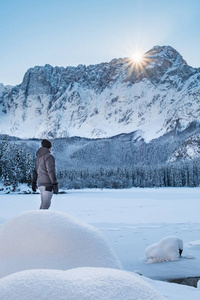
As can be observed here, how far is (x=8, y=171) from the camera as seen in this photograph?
45000 mm

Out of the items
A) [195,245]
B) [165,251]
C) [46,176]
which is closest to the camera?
[165,251]

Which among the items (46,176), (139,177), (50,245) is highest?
(139,177)

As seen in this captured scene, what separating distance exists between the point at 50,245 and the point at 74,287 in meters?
1.71

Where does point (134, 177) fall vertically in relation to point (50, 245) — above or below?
above

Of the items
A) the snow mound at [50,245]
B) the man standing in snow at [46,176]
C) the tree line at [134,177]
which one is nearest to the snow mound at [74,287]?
the snow mound at [50,245]

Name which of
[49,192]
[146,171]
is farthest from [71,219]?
[146,171]

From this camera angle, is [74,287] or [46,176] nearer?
[74,287]

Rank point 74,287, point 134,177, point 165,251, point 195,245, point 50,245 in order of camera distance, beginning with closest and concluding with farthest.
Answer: point 74,287 → point 50,245 → point 165,251 → point 195,245 → point 134,177

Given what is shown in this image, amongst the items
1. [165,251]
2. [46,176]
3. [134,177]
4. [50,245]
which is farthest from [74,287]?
[134,177]

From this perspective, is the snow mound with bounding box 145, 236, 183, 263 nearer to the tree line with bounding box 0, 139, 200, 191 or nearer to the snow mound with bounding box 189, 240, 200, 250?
the snow mound with bounding box 189, 240, 200, 250

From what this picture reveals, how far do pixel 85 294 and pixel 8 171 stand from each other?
45.9 metres

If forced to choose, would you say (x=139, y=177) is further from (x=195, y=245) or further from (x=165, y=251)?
(x=165, y=251)

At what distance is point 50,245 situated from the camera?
2936 mm

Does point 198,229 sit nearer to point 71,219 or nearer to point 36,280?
point 71,219
